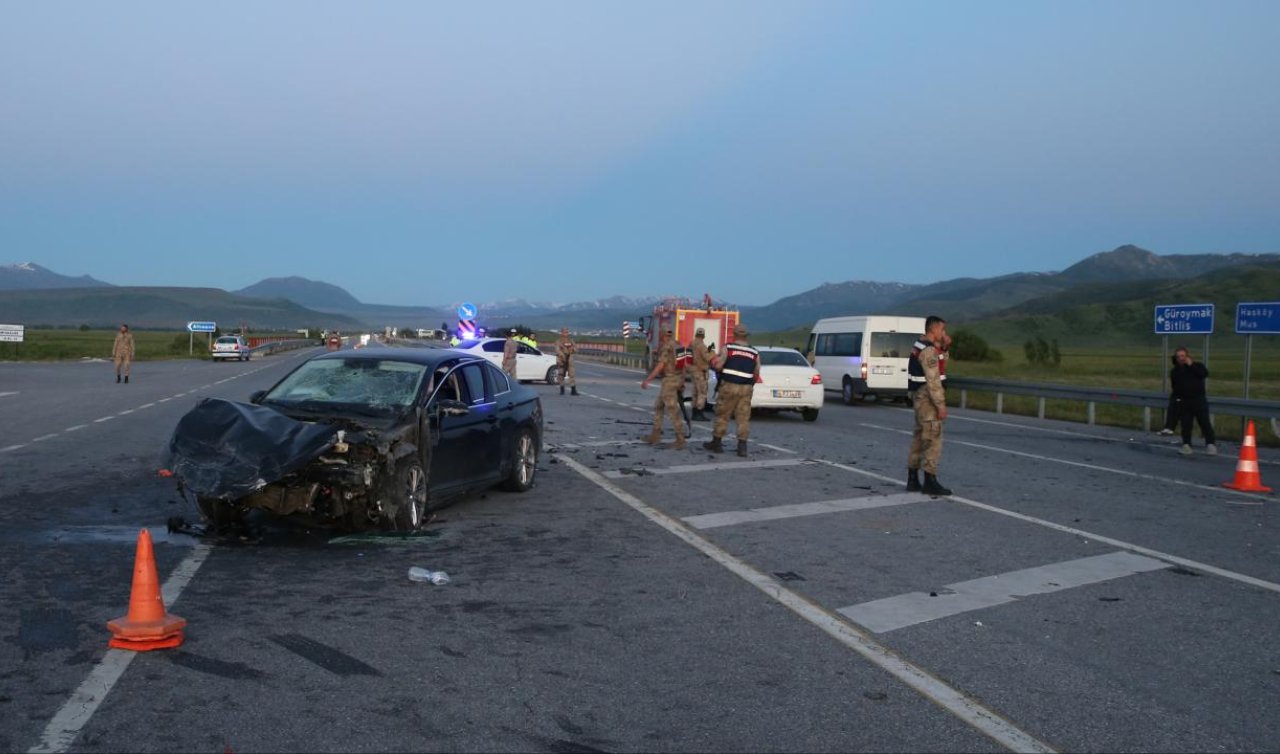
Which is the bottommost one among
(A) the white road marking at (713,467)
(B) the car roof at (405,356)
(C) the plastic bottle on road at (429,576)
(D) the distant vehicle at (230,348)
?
(D) the distant vehicle at (230,348)

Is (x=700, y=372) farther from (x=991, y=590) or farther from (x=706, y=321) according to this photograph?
(x=706, y=321)

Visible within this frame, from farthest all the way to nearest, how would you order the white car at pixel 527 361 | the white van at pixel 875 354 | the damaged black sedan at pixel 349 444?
the white car at pixel 527 361 → the white van at pixel 875 354 → the damaged black sedan at pixel 349 444

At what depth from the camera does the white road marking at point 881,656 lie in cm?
501

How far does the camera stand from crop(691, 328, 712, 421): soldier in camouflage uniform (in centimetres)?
1978

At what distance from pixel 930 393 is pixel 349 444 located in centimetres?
616

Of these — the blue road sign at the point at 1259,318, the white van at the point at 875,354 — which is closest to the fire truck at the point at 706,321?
the white van at the point at 875,354

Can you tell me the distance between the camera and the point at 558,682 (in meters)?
5.60

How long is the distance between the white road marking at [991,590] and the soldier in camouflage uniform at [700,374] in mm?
11053

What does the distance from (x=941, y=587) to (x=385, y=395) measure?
493 cm

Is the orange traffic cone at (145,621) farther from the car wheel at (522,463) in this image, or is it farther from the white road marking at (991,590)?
the car wheel at (522,463)

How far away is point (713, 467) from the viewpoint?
14.8m

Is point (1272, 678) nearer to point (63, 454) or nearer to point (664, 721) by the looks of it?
point (664, 721)

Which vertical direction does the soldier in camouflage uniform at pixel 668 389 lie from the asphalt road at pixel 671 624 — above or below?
above

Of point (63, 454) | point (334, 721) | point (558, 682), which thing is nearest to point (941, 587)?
point (558, 682)
